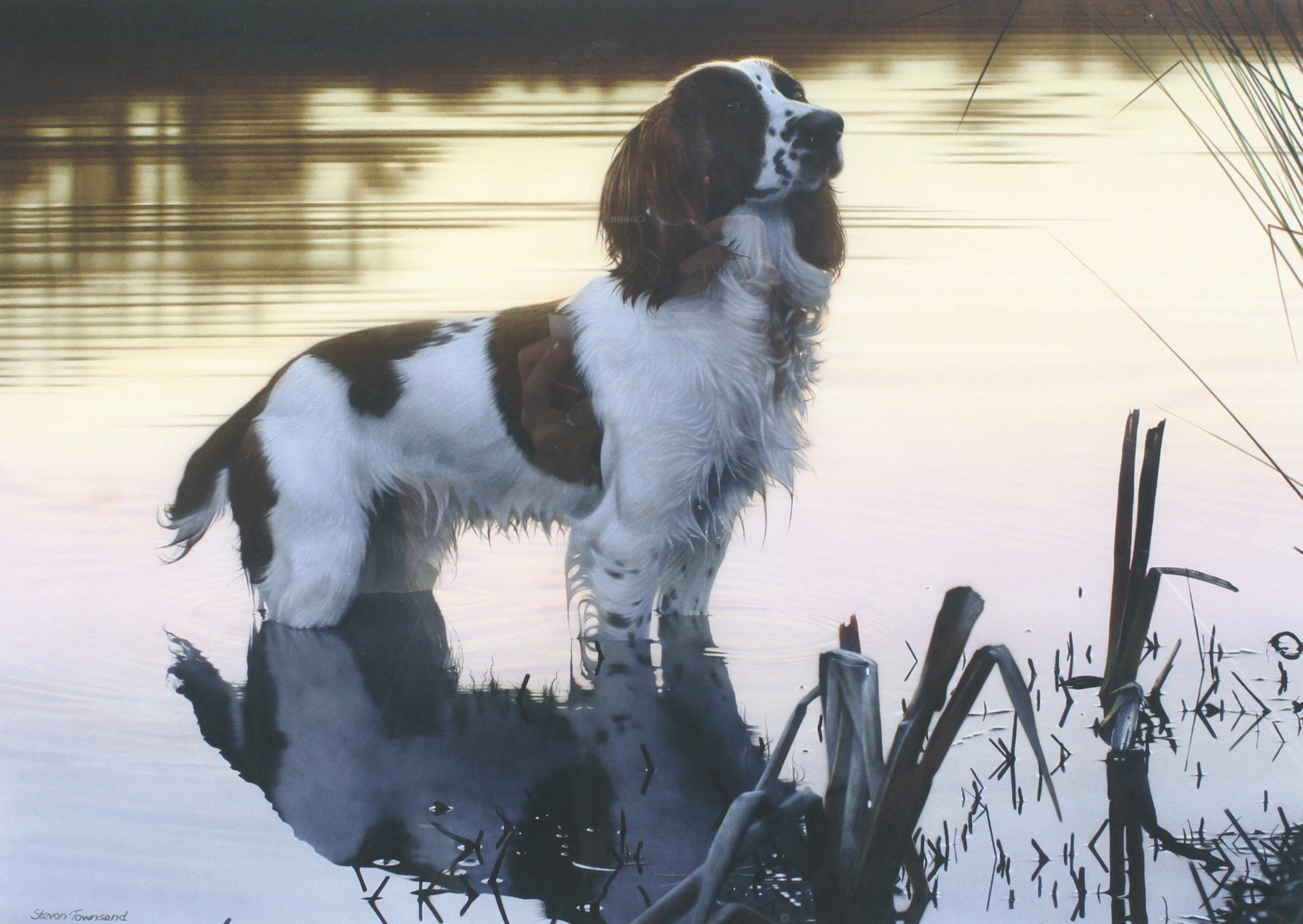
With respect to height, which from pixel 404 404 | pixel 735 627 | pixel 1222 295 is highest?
pixel 1222 295

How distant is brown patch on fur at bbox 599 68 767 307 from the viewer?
5.44 feet

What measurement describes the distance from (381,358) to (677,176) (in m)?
0.59

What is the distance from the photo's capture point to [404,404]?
1766 mm

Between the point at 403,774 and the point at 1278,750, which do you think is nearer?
the point at 403,774

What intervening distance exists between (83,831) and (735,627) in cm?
118

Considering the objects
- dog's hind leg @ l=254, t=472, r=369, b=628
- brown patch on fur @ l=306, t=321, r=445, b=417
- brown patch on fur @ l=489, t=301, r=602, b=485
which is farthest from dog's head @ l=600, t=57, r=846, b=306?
dog's hind leg @ l=254, t=472, r=369, b=628

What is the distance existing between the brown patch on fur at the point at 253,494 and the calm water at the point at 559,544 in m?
0.06

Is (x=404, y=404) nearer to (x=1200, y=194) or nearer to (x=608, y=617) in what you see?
(x=608, y=617)

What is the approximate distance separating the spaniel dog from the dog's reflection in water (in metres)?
0.09

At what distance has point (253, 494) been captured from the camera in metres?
1.79

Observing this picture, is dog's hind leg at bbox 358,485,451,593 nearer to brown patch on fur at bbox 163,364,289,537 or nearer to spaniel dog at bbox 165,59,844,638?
spaniel dog at bbox 165,59,844,638


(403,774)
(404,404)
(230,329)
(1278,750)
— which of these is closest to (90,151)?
(230,329)

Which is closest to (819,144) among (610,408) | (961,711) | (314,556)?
(610,408)

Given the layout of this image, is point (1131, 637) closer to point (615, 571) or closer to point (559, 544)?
point (615, 571)
